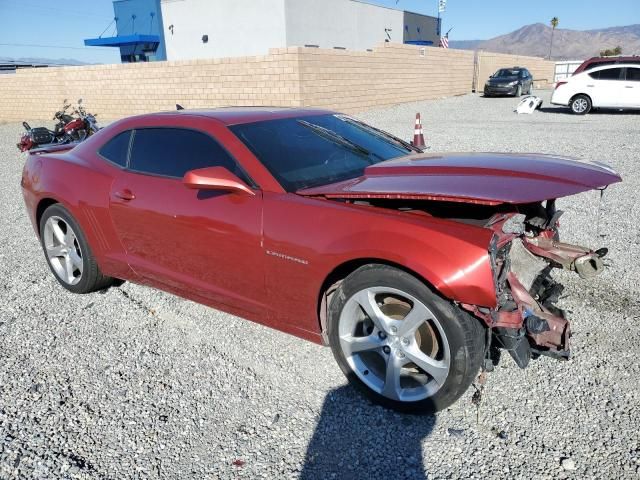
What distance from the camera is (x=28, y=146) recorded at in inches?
477

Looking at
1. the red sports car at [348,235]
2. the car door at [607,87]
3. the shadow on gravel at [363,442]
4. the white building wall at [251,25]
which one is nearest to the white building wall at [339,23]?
the white building wall at [251,25]

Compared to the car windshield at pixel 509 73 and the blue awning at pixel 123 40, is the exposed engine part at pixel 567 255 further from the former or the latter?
the blue awning at pixel 123 40

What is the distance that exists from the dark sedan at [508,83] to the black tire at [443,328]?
25.1 m

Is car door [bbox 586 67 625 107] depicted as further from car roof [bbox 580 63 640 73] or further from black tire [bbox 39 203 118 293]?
black tire [bbox 39 203 118 293]

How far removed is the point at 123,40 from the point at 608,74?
30743 millimetres

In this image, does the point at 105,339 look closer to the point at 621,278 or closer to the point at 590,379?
the point at 590,379

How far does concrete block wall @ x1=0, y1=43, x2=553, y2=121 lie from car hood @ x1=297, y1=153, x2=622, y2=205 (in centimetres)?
1267

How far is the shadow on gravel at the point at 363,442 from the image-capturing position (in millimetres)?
2340

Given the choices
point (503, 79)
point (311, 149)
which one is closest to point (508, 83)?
point (503, 79)

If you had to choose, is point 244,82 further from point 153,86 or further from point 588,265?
point 588,265

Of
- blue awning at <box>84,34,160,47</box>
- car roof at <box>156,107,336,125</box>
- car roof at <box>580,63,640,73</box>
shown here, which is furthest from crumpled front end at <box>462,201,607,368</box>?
blue awning at <box>84,34,160,47</box>

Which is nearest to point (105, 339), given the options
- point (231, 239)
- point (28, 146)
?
point (231, 239)

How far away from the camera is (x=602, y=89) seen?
16312 millimetres

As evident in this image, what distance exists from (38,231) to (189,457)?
296 cm
